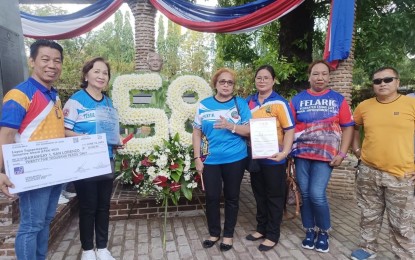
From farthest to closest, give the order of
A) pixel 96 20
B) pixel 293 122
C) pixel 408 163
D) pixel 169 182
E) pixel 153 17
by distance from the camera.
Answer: pixel 153 17
pixel 96 20
pixel 169 182
pixel 293 122
pixel 408 163

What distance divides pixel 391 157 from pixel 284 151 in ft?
2.93

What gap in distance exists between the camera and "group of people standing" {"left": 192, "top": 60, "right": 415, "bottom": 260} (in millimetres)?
2621

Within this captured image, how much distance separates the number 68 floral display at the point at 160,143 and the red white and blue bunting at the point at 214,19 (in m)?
1.92

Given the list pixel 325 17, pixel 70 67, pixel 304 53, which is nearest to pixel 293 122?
pixel 304 53

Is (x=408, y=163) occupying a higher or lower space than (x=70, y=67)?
lower

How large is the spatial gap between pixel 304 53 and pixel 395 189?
4.58 m

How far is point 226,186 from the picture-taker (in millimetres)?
2980

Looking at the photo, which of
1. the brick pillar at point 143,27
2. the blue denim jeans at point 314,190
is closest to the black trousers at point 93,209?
the blue denim jeans at point 314,190

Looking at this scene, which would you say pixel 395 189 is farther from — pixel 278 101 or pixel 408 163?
pixel 278 101

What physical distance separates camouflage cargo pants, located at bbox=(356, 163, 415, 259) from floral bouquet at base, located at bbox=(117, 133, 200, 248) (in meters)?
1.79

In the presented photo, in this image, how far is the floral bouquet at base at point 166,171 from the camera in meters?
3.38

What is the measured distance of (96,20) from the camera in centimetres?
586

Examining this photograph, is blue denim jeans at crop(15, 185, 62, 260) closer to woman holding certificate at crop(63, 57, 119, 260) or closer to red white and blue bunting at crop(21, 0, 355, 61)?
woman holding certificate at crop(63, 57, 119, 260)

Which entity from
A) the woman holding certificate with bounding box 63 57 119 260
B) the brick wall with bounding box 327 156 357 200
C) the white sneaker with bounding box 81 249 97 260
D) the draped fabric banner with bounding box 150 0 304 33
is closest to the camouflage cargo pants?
the brick wall with bounding box 327 156 357 200
